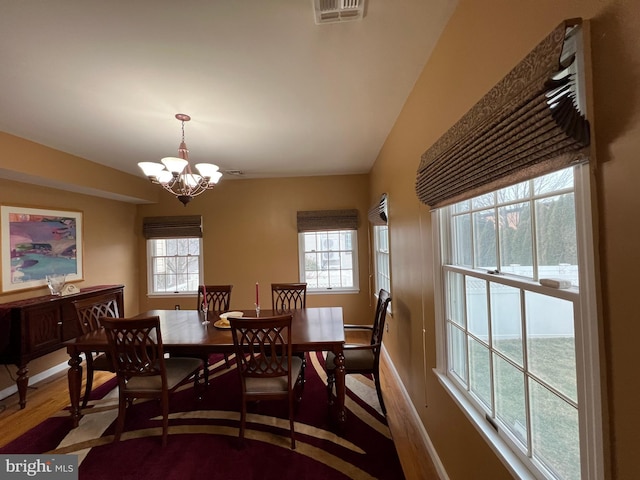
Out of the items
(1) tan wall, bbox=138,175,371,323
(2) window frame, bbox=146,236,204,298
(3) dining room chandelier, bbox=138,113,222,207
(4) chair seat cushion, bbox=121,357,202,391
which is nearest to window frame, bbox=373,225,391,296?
(1) tan wall, bbox=138,175,371,323

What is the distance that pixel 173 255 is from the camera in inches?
190

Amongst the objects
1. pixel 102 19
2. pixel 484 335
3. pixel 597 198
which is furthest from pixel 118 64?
pixel 484 335

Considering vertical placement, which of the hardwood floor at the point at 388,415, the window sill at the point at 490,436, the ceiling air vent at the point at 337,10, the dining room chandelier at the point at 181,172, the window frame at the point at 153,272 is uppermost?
the ceiling air vent at the point at 337,10

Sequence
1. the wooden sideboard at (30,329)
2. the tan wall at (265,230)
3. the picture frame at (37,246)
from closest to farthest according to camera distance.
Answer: the wooden sideboard at (30,329)
the picture frame at (37,246)
the tan wall at (265,230)

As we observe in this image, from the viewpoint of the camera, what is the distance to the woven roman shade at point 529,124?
2.31ft

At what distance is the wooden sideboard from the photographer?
8.46 ft

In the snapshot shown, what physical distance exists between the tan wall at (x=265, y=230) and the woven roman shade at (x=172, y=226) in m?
0.14

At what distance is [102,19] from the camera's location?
134cm

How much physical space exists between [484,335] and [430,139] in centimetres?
117

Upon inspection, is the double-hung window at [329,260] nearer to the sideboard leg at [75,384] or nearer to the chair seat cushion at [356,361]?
the chair seat cushion at [356,361]

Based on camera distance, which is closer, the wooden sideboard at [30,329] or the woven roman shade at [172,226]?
the wooden sideboard at [30,329]

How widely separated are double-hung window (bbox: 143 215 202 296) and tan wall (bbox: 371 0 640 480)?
370 centimetres

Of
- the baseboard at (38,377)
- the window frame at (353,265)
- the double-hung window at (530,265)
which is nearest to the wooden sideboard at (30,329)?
the baseboard at (38,377)

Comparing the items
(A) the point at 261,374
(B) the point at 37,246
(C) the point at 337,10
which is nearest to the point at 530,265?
(C) the point at 337,10
